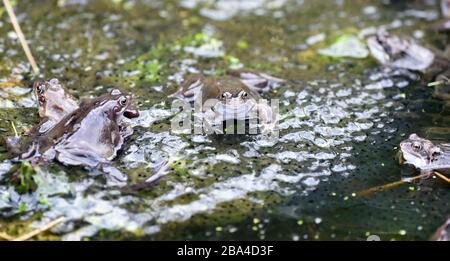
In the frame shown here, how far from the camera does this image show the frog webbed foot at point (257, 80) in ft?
19.2

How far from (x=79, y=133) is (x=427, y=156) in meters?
3.13

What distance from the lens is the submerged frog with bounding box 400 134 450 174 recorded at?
15.3 ft

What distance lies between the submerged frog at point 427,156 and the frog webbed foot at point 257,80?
181 centimetres

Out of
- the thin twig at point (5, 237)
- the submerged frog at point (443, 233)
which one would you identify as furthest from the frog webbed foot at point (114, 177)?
the submerged frog at point (443, 233)

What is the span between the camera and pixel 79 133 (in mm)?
4477

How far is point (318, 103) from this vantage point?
18.6ft

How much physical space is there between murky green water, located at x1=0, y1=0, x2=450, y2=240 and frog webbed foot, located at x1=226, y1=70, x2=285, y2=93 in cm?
17

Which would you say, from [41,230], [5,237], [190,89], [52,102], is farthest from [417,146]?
[5,237]

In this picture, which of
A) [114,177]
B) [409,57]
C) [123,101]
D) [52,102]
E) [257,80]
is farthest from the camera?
[409,57]

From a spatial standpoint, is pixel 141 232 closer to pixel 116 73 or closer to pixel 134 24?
pixel 116 73

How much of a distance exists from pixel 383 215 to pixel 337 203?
1.25 ft

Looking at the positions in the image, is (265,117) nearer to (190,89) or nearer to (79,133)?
(190,89)

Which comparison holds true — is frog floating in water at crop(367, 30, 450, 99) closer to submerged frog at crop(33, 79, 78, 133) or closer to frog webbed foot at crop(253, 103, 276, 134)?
frog webbed foot at crop(253, 103, 276, 134)

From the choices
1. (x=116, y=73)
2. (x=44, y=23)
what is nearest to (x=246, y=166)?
(x=116, y=73)
